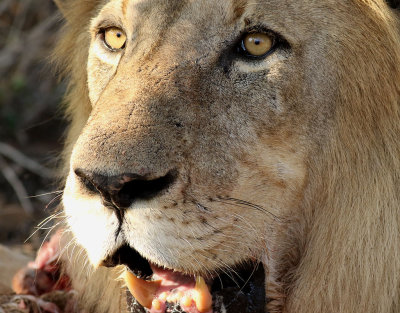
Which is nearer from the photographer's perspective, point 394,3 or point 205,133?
point 205,133

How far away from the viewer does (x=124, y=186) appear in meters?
2.47

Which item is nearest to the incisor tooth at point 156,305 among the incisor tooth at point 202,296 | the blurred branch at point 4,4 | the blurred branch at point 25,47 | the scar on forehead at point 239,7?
the incisor tooth at point 202,296

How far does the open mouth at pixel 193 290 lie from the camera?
2824 millimetres

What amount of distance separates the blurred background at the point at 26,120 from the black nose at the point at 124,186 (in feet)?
8.79

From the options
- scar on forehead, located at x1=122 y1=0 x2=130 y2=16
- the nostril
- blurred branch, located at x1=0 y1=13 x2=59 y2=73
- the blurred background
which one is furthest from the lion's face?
blurred branch, located at x1=0 y1=13 x2=59 y2=73

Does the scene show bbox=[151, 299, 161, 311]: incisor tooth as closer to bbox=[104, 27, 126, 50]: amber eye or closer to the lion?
the lion

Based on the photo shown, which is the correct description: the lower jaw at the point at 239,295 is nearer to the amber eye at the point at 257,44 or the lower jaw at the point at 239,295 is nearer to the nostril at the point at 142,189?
the nostril at the point at 142,189

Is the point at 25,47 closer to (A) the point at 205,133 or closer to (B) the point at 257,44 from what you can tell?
(B) the point at 257,44

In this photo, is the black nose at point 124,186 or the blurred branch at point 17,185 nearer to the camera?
the black nose at point 124,186

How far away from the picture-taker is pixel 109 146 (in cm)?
254

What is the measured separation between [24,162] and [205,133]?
3467mm

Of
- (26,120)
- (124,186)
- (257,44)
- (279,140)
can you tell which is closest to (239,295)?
(279,140)

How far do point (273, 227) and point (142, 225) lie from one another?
64 cm

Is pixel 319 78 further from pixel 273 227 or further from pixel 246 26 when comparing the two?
pixel 273 227
